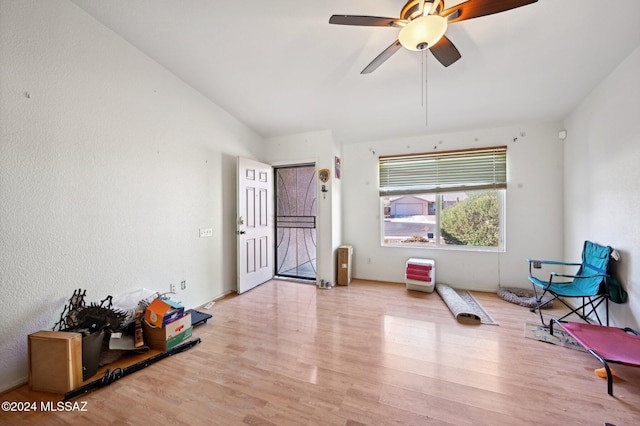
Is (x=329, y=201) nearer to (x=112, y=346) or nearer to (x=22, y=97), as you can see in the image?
(x=112, y=346)

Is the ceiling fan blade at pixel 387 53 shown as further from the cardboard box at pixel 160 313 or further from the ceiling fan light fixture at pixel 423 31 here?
the cardboard box at pixel 160 313

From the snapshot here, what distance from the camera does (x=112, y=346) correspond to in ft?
6.31

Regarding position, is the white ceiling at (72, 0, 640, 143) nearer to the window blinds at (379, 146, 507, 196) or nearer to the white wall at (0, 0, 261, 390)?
the white wall at (0, 0, 261, 390)

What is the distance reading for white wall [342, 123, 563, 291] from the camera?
3.33 metres

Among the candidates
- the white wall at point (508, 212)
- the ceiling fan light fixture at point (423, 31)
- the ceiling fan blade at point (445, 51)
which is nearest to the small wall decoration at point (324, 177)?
the white wall at point (508, 212)

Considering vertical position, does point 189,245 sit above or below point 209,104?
below

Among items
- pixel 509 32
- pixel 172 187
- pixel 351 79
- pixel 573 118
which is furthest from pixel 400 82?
pixel 172 187

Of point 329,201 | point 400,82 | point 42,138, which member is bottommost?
point 329,201

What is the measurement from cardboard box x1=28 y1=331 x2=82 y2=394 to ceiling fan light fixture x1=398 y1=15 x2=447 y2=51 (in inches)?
125

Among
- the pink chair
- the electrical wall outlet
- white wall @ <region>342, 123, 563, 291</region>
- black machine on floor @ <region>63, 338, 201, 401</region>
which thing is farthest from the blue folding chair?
Answer: the electrical wall outlet

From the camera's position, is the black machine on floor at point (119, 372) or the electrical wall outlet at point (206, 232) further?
the electrical wall outlet at point (206, 232)

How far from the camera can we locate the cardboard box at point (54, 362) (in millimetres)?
1578

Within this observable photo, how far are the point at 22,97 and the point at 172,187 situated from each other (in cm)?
124

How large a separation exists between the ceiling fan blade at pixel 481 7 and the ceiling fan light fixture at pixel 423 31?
71 mm
